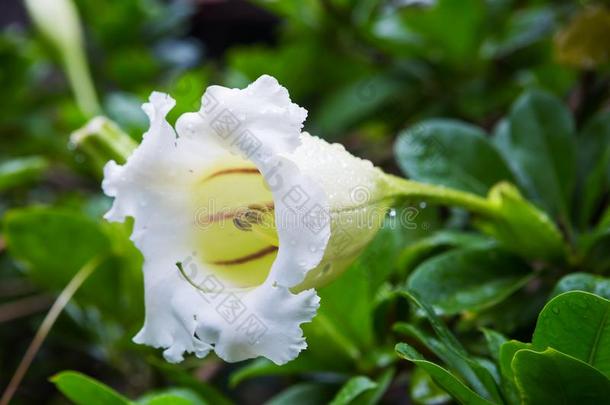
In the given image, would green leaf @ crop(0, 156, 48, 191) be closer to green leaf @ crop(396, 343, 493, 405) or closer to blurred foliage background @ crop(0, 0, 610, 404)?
blurred foliage background @ crop(0, 0, 610, 404)

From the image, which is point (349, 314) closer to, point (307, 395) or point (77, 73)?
point (307, 395)

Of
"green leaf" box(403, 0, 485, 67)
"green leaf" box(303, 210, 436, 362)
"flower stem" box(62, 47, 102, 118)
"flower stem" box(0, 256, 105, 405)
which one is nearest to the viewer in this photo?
Result: "green leaf" box(303, 210, 436, 362)

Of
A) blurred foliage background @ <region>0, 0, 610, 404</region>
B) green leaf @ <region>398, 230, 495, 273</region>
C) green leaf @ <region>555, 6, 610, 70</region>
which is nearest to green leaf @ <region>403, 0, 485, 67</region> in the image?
blurred foliage background @ <region>0, 0, 610, 404</region>

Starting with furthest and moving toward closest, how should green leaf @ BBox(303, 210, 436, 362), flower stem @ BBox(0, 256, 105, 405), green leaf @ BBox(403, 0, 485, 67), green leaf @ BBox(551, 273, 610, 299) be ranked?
1. green leaf @ BBox(403, 0, 485, 67)
2. flower stem @ BBox(0, 256, 105, 405)
3. green leaf @ BBox(303, 210, 436, 362)
4. green leaf @ BBox(551, 273, 610, 299)

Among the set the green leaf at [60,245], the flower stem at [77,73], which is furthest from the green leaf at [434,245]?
the flower stem at [77,73]

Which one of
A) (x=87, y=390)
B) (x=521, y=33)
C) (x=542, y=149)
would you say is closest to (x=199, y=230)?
(x=87, y=390)

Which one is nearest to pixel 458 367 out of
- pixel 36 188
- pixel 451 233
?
pixel 451 233
